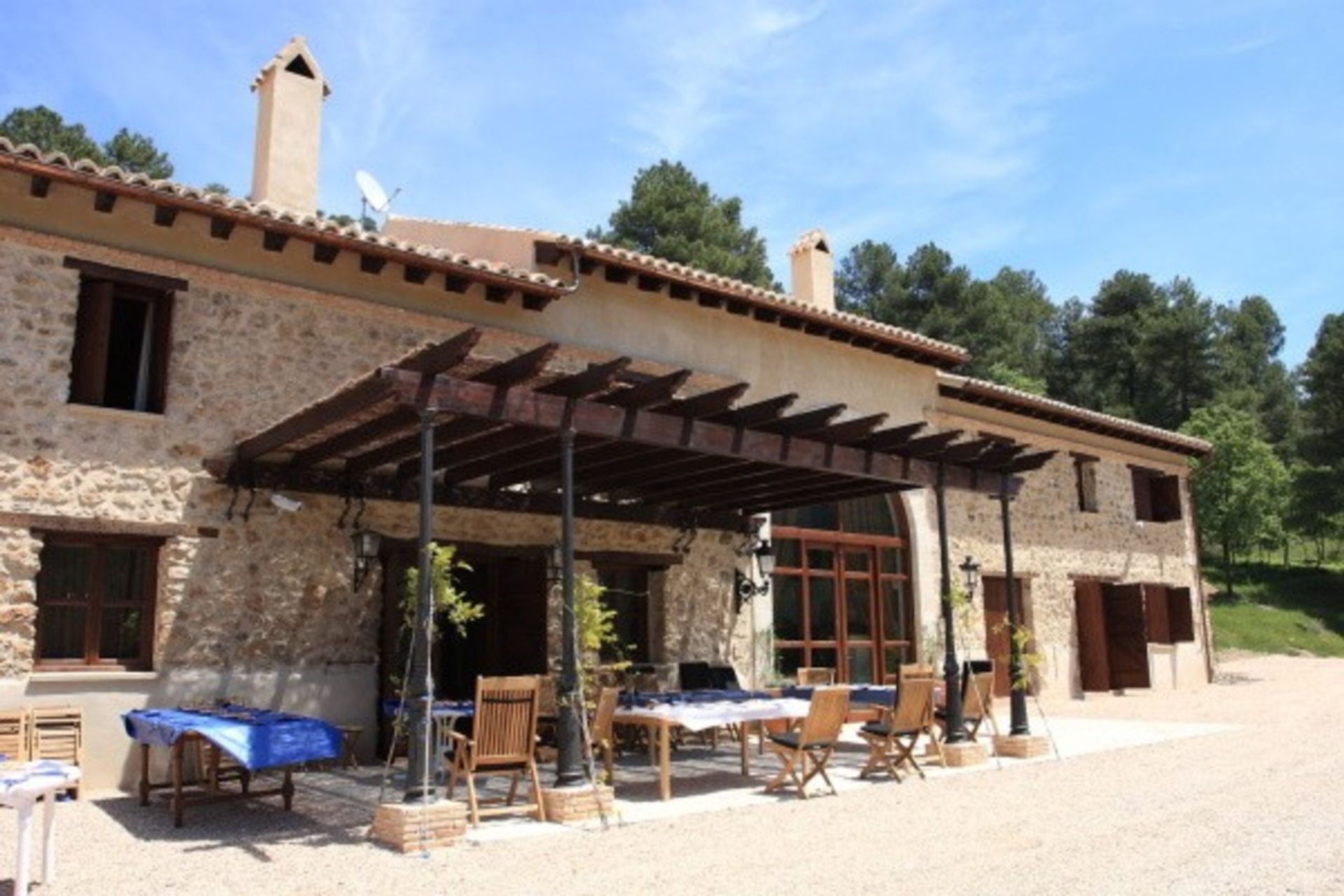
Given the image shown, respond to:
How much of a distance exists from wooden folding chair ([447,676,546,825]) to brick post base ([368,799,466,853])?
1.41 ft

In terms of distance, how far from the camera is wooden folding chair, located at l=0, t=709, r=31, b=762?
24.3 feet

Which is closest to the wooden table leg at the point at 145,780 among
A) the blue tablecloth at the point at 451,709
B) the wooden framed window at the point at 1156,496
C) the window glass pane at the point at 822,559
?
the blue tablecloth at the point at 451,709

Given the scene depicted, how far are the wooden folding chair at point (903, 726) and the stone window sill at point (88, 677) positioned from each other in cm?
567

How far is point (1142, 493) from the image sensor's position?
1894 centimetres

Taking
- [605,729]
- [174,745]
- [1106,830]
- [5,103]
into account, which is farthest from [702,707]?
[5,103]

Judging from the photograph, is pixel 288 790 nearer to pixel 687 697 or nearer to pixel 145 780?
pixel 145 780

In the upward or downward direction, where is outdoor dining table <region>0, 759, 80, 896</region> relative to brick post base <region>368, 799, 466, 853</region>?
upward

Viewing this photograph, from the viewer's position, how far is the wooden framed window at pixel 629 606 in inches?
450

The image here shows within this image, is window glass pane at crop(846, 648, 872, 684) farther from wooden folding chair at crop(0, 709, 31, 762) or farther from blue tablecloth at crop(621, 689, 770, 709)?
wooden folding chair at crop(0, 709, 31, 762)

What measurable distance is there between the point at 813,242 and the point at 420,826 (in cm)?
1160

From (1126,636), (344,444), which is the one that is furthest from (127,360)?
(1126,636)

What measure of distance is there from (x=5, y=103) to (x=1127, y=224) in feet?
84.5

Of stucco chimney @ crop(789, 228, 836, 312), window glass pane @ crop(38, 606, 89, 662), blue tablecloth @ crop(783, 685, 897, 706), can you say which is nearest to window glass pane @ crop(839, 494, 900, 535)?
stucco chimney @ crop(789, 228, 836, 312)

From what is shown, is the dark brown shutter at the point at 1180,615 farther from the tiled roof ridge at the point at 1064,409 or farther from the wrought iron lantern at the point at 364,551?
the wrought iron lantern at the point at 364,551
